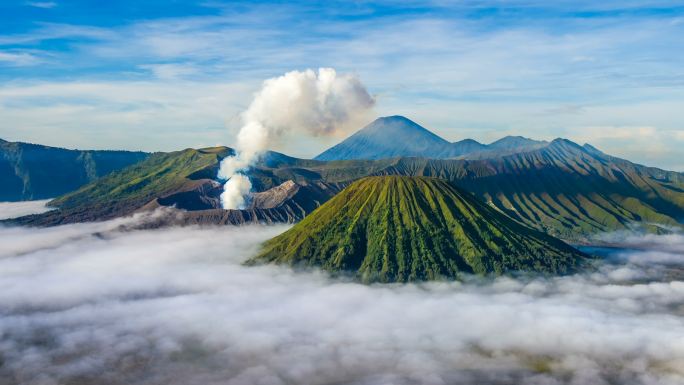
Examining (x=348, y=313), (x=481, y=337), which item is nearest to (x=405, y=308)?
(x=348, y=313)

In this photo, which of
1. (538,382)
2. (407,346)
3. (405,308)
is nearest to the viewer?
(538,382)

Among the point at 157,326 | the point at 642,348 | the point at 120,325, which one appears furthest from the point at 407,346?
the point at 120,325

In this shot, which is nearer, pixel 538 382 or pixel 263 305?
pixel 538 382

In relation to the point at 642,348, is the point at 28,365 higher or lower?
lower

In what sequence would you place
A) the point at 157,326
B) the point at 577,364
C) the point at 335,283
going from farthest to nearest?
the point at 335,283 → the point at 157,326 → the point at 577,364

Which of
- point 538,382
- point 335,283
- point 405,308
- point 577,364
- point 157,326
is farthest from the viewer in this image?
point 335,283

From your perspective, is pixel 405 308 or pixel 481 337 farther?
pixel 405 308

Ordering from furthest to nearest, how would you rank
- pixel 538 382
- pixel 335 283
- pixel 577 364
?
pixel 335 283, pixel 577 364, pixel 538 382

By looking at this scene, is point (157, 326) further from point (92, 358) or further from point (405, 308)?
point (405, 308)

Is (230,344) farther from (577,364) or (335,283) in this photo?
(577,364)
